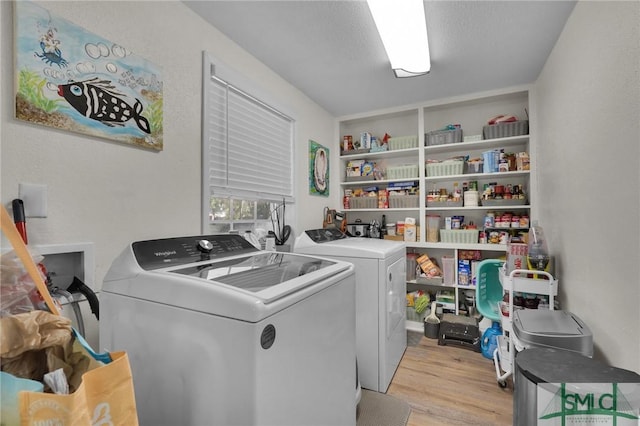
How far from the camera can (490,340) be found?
2416 mm

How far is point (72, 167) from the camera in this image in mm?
1187

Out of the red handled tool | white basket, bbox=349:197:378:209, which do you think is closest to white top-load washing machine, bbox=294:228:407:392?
white basket, bbox=349:197:378:209

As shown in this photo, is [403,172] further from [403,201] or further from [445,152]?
[445,152]

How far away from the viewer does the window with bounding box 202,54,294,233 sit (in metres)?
1.86

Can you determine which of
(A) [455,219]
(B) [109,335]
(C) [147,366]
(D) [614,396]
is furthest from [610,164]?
(B) [109,335]

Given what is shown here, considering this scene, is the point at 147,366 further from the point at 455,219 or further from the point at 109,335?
the point at 455,219

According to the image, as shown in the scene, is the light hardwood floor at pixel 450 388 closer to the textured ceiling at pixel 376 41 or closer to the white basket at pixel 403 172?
the white basket at pixel 403 172

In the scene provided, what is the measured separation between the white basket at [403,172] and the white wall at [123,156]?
1.97 meters

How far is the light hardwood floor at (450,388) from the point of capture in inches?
68.9

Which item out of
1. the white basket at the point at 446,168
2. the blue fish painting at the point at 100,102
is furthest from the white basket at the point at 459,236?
the blue fish painting at the point at 100,102

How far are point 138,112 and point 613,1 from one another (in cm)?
225

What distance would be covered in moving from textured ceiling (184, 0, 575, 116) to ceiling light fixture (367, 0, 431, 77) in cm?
12

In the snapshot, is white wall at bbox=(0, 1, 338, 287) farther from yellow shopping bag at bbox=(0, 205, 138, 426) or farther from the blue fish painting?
yellow shopping bag at bbox=(0, 205, 138, 426)

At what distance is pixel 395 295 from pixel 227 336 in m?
1.70
